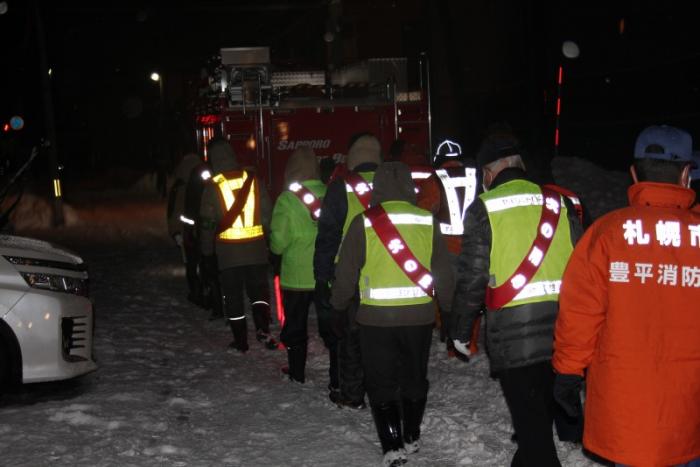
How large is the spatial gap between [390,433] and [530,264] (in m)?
1.51

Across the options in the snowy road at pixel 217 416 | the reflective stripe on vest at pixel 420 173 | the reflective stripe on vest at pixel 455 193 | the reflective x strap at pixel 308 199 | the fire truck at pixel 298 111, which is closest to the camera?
the snowy road at pixel 217 416

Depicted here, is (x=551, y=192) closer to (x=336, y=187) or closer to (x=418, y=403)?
(x=418, y=403)

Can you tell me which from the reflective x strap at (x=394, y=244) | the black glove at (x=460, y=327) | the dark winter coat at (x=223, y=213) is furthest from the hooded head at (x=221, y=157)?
the black glove at (x=460, y=327)

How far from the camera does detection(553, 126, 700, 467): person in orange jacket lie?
341cm

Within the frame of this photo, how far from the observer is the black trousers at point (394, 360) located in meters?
5.45

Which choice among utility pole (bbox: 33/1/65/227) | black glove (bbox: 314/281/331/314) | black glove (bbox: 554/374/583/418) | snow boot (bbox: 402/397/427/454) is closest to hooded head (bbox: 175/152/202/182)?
black glove (bbox: 314/281/331/314)

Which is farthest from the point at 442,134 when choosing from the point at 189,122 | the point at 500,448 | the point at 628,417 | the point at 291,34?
the point at 291,34

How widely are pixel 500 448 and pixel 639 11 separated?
11.8m

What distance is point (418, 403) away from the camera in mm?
5594

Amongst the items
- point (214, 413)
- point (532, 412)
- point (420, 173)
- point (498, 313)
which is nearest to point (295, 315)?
point (214, 413)

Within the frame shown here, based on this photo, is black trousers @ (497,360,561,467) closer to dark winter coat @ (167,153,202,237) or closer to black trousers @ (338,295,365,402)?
black trousers @ (338,295,365,402)

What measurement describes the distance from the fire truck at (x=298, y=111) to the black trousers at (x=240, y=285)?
11.5 feet

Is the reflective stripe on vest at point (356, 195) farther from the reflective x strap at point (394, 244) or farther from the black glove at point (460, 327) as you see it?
the black glove at point (460, 327)

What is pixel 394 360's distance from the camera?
5.49 metres
